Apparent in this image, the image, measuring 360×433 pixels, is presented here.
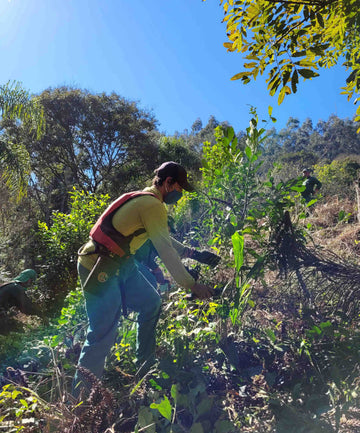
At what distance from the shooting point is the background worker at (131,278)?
6.35 ft

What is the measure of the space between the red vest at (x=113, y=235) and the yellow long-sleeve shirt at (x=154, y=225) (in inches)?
1.1

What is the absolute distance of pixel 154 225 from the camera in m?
1.97

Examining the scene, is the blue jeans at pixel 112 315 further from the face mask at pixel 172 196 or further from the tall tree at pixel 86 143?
the tall tree at pixel 86 143

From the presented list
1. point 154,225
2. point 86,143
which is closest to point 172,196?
point 154,225

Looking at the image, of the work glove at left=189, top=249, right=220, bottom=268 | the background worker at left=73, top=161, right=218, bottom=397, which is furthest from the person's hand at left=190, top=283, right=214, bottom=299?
the work glove at left=189, top=249, right=220, bottom=268

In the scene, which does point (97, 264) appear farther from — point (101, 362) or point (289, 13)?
point (289, 13)

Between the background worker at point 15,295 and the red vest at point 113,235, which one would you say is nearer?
the red vest at point 113,235

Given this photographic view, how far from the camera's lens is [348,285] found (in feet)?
6.13

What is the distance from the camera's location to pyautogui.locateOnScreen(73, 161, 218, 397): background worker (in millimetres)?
1937

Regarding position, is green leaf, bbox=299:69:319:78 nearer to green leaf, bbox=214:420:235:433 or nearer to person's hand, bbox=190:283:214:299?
person's hand, bbox=190:283:214:299

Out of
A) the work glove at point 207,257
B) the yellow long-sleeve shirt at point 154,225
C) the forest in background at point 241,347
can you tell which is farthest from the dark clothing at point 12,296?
the work glove at point 207,257

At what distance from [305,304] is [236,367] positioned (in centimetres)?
59

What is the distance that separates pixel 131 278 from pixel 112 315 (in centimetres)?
29

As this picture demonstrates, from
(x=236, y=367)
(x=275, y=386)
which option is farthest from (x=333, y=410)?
(x=236, y=367)
